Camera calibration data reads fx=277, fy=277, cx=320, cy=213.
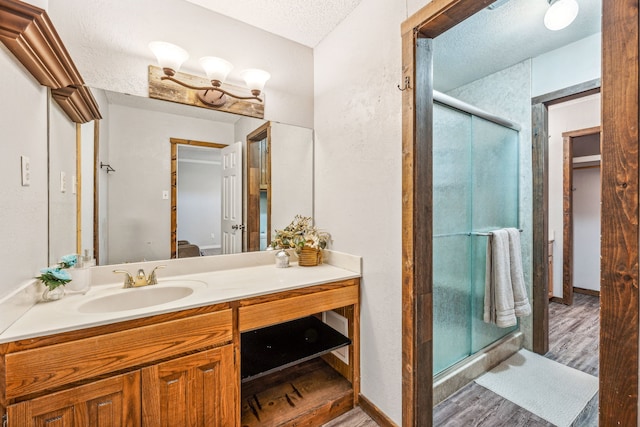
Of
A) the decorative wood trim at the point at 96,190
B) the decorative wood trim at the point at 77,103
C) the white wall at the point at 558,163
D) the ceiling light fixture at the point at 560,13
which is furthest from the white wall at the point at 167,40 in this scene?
the white wall at the point at 558,163

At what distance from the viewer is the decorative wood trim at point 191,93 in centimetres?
159

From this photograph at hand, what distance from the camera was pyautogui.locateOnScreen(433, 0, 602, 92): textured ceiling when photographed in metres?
1.71

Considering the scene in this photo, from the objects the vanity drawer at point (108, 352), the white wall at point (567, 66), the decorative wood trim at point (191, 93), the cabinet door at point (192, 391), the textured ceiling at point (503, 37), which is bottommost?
Answer: the cabinet door at point (192, 391)

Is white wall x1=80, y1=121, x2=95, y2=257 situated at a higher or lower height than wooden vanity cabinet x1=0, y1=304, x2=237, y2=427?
higher

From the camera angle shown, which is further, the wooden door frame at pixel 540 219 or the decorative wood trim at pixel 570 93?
the wooden door frame at pixel 540 219

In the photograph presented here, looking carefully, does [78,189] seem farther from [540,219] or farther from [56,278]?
[540,219]

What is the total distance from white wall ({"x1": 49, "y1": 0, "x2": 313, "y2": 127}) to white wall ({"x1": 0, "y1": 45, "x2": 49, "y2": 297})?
0.37m

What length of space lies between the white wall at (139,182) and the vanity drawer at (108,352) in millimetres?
642

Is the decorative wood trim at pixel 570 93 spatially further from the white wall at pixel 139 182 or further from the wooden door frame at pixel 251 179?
the white wall at pixel 139 182

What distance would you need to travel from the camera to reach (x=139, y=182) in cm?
158

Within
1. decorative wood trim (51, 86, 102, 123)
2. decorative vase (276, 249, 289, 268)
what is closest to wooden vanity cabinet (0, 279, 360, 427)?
decorative vase (276, 249, 289, 268)

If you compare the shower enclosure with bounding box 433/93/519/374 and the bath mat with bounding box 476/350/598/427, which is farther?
the shower enclosure with bounding box 433/93/519/374

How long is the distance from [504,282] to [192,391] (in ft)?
6.77

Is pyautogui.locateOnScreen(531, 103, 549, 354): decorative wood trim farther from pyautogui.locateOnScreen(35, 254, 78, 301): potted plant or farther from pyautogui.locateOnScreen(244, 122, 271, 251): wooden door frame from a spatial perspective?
pyautogui.locateOnScreen(35, 254, 78, 301): potted plant
